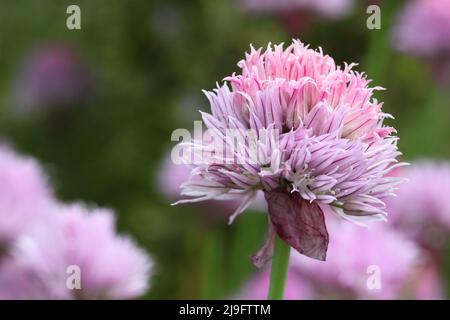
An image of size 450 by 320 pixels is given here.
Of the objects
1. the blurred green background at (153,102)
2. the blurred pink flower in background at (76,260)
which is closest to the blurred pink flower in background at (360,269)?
the blurred pink flower in background at (76,260)

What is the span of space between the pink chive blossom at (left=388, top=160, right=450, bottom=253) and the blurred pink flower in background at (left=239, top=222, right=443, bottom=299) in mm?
89

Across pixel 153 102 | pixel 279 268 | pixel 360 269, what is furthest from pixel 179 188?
pixel 279 268

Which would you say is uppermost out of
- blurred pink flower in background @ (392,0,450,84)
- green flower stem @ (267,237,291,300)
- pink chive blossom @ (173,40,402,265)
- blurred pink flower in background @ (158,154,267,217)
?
blurred pink flower in background @ (392,0,450,84)

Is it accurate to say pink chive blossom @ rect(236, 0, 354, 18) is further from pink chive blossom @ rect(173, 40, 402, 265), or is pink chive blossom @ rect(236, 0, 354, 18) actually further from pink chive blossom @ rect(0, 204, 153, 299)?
pink chive blossom @ rect(173, 40, 402, 265)

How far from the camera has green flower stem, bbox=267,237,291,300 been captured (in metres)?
0.73

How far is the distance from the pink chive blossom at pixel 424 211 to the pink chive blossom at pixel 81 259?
17.1 inches

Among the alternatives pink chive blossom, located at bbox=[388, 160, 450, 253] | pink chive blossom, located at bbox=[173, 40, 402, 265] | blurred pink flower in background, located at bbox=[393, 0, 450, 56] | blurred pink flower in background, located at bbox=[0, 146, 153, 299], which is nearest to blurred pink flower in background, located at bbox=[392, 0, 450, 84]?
blurred pink flower in background, located at bbox=[393, 0, 450, 56]

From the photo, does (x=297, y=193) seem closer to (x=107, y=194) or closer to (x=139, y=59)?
(x=107, y=194)

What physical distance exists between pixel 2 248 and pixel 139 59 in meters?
1.07

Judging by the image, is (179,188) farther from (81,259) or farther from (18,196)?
(81,259)

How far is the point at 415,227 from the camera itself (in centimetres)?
132

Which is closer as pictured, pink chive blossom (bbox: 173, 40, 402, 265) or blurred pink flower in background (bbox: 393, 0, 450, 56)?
pink chive blossom (bbox: 173, 40, 402, 265)

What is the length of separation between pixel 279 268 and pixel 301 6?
1.05 metres
